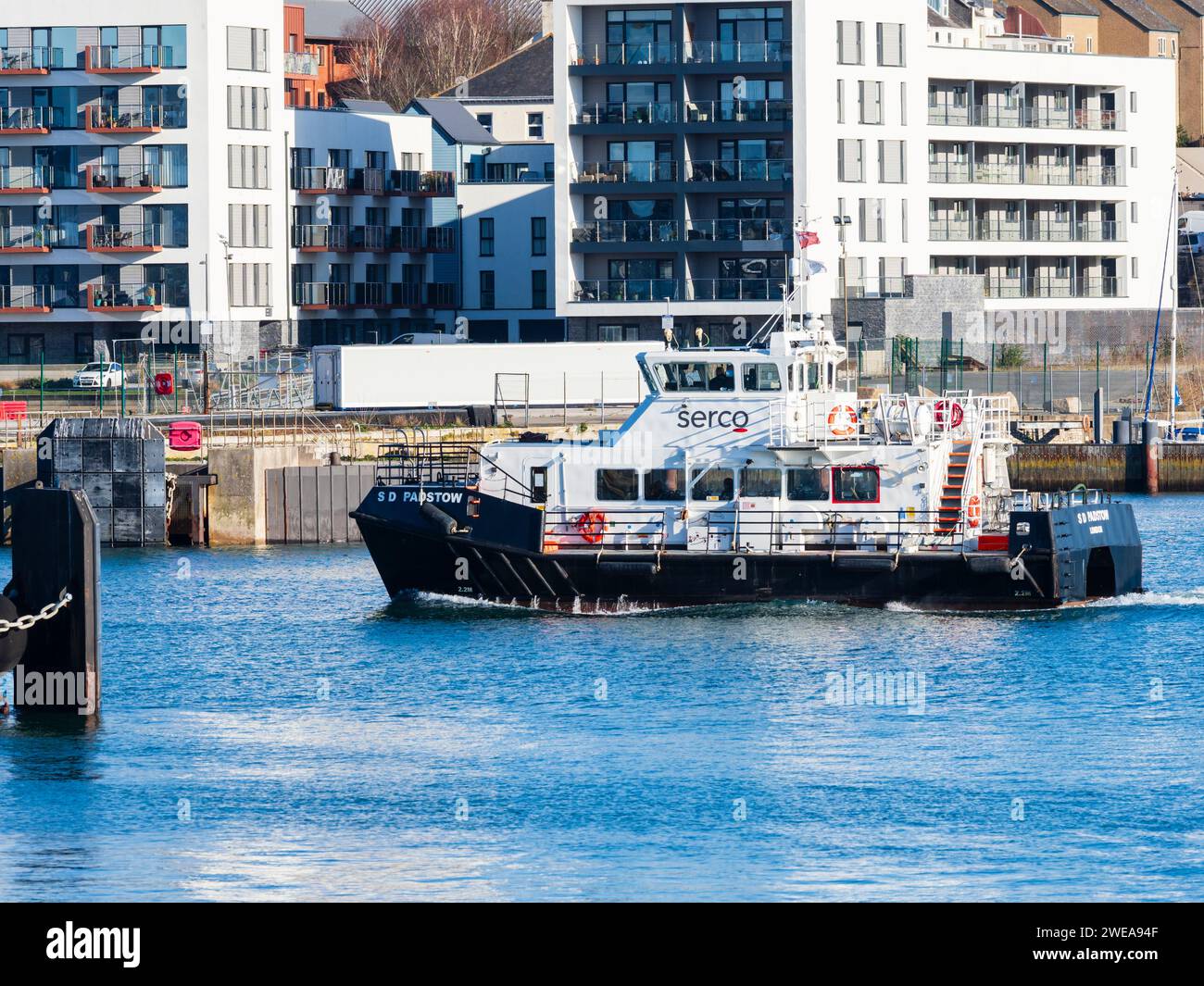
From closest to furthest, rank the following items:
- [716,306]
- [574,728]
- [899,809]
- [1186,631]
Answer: [899,809] < [574,728] < [1186,631] < [716,306]

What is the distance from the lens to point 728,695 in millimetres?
33562

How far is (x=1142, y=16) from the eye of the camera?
132 meters

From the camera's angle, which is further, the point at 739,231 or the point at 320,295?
the point at 320,295

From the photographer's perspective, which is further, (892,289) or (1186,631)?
(892,289)

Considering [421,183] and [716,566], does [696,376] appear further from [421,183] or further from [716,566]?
[421,183]

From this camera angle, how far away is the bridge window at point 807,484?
40.2 meters

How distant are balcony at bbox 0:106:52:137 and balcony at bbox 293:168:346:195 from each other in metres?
10.8

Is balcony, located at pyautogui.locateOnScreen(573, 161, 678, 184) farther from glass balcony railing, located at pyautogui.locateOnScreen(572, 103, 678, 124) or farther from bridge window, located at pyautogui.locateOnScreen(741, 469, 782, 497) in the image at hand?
bridge window, located at pyautogui.locateOnScreen(741, 469, 782, 497)

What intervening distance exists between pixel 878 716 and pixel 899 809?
6.03 meters

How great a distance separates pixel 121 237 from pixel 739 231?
26.1 m

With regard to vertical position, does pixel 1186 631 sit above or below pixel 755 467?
below

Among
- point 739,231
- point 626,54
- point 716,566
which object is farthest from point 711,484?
point 626,54
